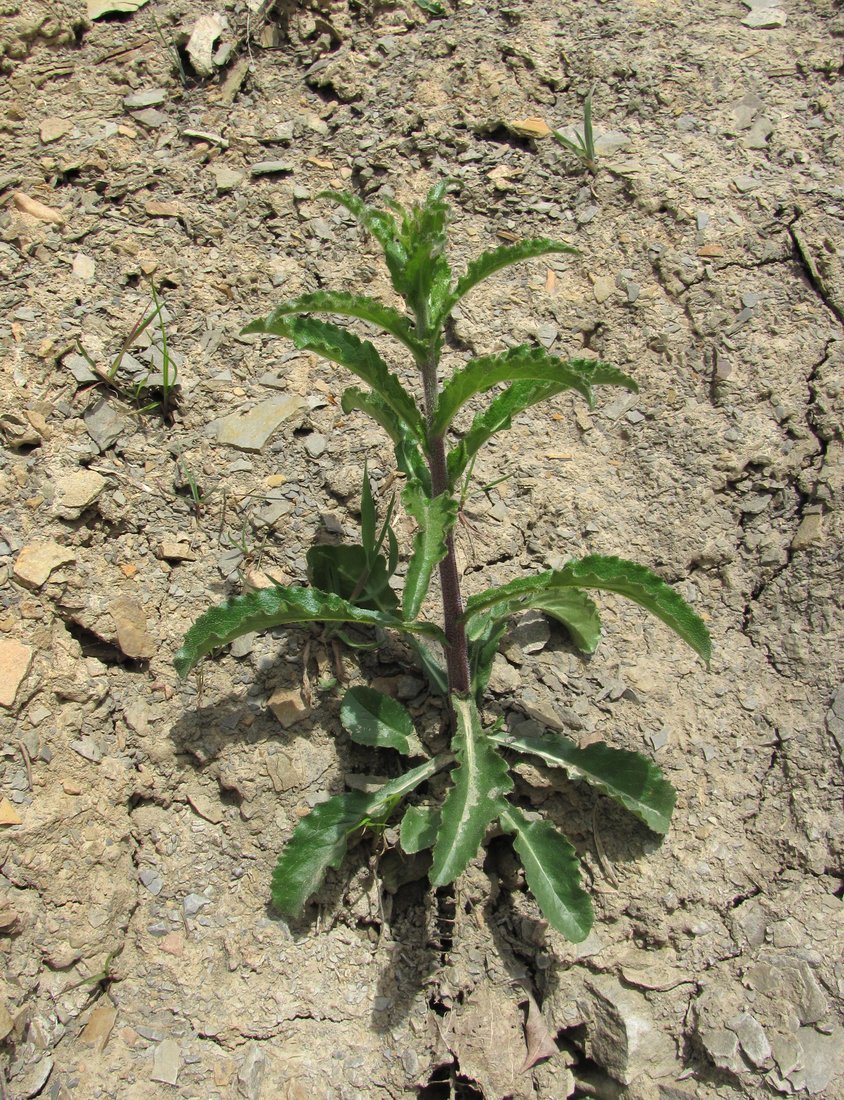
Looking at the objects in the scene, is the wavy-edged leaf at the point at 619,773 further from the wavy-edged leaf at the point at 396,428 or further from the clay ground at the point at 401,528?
the wavy-edged leaf at the point at 396,428

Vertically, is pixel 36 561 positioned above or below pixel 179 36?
below

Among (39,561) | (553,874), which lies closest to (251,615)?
(39,561)

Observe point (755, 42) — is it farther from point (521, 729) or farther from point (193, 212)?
point (521, 729)

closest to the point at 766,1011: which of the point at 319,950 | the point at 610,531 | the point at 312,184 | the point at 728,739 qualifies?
the point at 728,739

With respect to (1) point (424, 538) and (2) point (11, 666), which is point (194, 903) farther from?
(1) point (424, 538)

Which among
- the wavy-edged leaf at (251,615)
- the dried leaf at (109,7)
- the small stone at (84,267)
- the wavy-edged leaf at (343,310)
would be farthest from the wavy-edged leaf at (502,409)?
the dried leaf at (109,7)

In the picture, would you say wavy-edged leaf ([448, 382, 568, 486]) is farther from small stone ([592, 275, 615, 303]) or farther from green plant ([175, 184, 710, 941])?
small stone ([592, 275, 615, 303])
